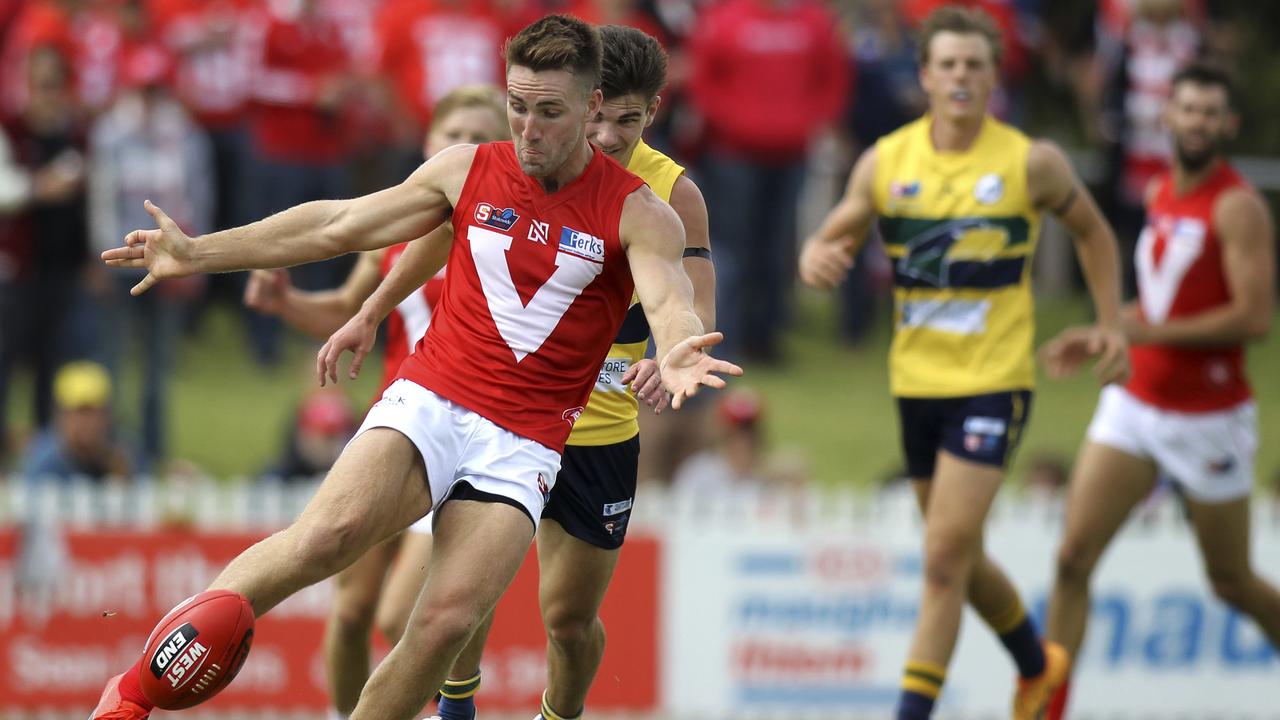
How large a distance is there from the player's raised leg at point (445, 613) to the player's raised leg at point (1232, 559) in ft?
14.5

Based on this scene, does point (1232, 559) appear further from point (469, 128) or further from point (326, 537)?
point (326, 537)

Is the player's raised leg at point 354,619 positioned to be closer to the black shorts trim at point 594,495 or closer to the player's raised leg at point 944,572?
the black shorts trim at point 594,495

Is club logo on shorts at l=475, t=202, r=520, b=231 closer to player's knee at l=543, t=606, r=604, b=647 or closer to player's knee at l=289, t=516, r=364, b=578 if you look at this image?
player's knee at l=289, t=516, r=364, b=578

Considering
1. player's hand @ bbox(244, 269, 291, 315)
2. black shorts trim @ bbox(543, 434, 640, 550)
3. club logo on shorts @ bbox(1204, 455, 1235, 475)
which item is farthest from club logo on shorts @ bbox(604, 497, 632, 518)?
club logo on shorts @ bbox(1204, 455, 1235, 475)

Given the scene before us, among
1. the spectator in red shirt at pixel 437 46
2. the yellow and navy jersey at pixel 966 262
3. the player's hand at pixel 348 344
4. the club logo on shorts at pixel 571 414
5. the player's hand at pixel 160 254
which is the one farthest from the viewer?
the spectator in red shirt at pixel 437 46

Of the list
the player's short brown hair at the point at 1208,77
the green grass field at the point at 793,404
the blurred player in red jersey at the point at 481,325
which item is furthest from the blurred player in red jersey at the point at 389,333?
the green grass field at the point at 793,404

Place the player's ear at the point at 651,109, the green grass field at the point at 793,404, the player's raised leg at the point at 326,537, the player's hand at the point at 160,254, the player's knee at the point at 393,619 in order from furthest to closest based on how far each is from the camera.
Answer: the green grass field at the point at 793,404
the player's knee at the point at 393,619
the player's ear at the point at 651,109
the player's hand at the point at 160,254
the player's raised leg at the point at 326,537

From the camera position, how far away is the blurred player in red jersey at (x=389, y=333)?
308 inches

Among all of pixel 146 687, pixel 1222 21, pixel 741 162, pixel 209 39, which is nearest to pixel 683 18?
pixel 741 162

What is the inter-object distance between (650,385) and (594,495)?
3.51 ft

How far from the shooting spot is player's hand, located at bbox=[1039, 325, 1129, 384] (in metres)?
7.90

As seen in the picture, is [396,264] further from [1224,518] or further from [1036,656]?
[1224,518]

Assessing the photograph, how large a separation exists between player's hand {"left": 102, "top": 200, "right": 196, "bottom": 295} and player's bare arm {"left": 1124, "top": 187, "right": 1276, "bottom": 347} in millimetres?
4572

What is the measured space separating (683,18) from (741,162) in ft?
3.95
